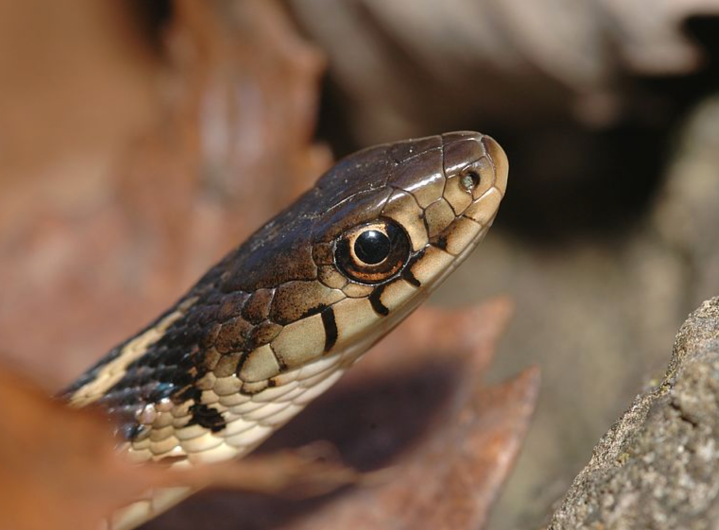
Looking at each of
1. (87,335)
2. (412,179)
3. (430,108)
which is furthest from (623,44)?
(87,335)

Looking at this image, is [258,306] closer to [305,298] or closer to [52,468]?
[305,298]

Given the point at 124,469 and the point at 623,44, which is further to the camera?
the point at 623,44

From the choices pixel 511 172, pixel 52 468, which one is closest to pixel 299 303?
pixel 52 468

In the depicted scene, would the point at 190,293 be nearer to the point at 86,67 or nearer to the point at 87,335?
the point at 87,335

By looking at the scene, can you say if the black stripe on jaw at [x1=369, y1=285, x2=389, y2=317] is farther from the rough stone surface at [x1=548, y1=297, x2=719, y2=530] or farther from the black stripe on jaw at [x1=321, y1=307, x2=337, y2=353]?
the rough stone surface at [x1=548, y1=297, x2=719, y2=530]

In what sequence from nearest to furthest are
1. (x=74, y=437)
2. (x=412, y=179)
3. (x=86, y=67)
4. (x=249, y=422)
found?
1. (x=74, y=437)
2. (x=412, y=179)
3. (x=249, y=422)
4. (x=86, y=67)

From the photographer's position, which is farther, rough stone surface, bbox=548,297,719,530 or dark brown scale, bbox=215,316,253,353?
dark brown scale, bbox=215,316,253,353

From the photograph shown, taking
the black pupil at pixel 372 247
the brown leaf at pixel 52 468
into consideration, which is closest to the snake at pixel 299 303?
the black pupil at pixel 372 247

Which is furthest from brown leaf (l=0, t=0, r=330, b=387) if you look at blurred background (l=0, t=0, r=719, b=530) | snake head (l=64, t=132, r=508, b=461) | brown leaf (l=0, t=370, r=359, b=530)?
brown leaf (l=0, t=370, r=359, b=530)
